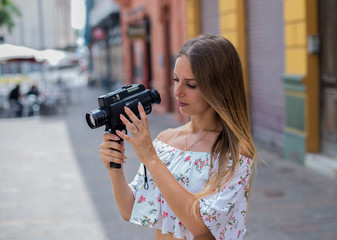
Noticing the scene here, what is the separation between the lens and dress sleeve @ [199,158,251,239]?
183 centimetres

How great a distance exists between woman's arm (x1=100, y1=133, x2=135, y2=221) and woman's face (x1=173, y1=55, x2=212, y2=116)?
280 mm

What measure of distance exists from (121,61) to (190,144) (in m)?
29.2

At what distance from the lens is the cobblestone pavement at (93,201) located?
16.6ft

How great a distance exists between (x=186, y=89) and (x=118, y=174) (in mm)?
446

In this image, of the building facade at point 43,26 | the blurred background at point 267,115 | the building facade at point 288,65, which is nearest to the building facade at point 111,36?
the building facade at point 43,26

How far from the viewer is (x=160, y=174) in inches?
70.9

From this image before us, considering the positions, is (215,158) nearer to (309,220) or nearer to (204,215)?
(204,215)

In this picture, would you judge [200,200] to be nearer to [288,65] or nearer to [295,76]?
[295,76]

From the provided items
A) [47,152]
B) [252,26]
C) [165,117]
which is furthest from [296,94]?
[165,117]

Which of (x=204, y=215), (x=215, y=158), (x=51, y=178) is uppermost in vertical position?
(x=215, y=158)

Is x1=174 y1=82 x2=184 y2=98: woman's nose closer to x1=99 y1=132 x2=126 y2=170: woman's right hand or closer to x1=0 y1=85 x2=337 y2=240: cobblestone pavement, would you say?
x1=99 y1=132 x2=126 y2=170: woman's right hand

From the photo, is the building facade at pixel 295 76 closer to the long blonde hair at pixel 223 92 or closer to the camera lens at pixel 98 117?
the long blonde hair at pixel 223 92

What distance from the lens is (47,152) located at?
412 inches

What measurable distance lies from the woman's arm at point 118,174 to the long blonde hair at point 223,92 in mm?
330
